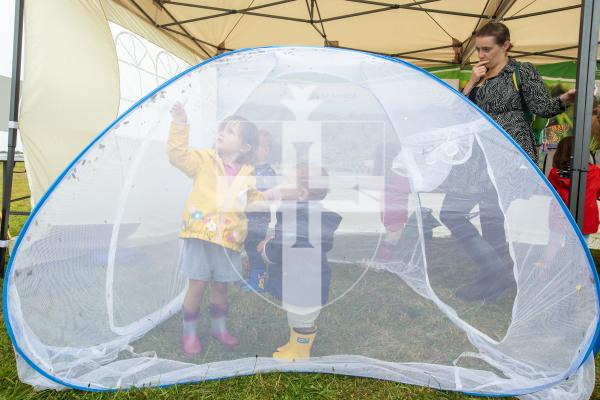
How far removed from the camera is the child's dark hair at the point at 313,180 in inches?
46.6

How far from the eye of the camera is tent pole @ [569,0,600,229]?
1.32 m

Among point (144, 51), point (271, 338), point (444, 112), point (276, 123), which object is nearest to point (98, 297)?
point (271, 338)

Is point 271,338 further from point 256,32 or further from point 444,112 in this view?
point 256,32

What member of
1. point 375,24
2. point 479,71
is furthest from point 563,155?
point 375,24

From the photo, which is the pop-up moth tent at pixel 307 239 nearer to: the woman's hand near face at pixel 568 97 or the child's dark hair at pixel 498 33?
the woman's hand near face at pixel 568 97

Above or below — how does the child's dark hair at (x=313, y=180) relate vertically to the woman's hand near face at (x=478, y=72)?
below

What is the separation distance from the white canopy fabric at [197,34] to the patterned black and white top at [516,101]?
1.14 m

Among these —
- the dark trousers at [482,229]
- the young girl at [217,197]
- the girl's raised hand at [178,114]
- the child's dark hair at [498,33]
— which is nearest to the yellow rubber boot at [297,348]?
the young girl at [217,197]

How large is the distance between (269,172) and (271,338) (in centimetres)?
49

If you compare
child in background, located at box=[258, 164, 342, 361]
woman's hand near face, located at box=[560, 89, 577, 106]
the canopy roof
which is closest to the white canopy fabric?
the canopy roof

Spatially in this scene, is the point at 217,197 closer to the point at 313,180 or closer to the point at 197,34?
the point at 313,180

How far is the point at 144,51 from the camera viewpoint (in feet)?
9.86

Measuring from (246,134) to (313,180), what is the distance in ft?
0.78

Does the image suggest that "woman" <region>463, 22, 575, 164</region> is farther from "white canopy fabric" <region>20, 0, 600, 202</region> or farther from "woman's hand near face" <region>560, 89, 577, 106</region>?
"white canopy fabric" <region>20, 0, 600, 202</region>
